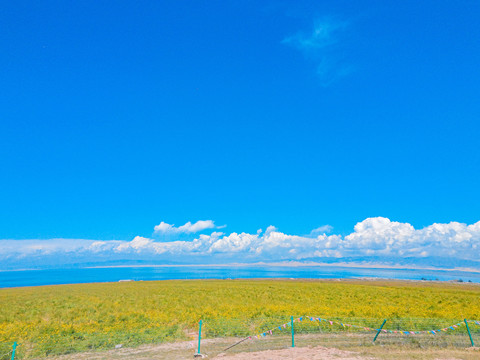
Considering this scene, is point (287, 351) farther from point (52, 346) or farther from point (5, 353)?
point (5, 353)

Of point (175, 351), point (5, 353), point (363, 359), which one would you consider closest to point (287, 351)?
point (363, 359)

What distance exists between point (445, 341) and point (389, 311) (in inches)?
560

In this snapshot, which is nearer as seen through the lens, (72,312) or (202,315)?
(202,315)

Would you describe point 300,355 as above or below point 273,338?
above

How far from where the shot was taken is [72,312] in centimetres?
3434

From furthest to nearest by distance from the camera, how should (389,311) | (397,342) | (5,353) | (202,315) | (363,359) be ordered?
1. (389,311)
2. (202,315)
3. (397,342)
4. (5,353)
5. (363,359)

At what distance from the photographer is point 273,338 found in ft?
70.1

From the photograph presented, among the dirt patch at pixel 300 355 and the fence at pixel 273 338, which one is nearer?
the dirt patch at pixel 300 355

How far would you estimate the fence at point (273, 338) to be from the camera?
62.0ft

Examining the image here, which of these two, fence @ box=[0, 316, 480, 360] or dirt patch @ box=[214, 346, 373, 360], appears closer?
dirt patch @ box=[214, 346, 373, 360]

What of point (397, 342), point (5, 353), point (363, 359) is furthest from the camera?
point (397, 342)

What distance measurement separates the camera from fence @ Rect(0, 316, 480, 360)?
18906mm

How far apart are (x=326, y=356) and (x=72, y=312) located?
29849 millimetres

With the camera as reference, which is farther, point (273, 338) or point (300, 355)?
point (273, 338)
